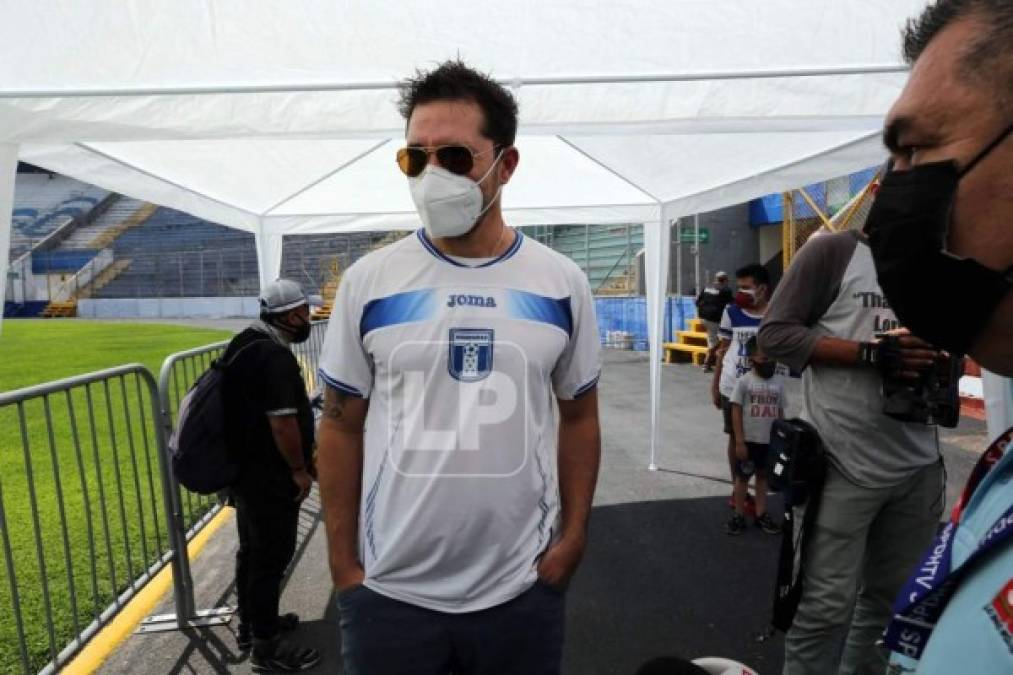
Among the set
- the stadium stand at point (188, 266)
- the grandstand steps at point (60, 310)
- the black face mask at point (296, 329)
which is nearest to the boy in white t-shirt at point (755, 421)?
the black face mask at point (296, 329)

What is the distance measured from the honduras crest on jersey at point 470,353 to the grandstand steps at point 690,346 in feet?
45.6

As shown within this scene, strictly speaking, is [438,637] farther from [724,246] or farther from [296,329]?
[724,246]

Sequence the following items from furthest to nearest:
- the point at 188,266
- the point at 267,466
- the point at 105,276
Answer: the point at 105,276, the point at 188,266, the point at 267,466

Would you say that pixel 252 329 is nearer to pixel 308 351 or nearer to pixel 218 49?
pixel 218 49

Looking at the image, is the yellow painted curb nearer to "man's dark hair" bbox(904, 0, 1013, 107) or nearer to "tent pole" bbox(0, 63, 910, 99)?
"tent pole" bbox(0, 63, 910, 99)

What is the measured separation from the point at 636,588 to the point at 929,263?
321 centimetres

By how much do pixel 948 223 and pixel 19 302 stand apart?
2110 inches

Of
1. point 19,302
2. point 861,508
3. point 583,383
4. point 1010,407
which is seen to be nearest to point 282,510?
point 583,383

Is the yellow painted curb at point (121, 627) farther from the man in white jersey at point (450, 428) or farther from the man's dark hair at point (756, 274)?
the man's dark hair at point (756, 274)

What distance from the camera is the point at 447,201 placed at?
1592 millimetres

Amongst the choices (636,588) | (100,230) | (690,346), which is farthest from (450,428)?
(100,230)

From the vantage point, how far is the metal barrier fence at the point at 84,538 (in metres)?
2.91

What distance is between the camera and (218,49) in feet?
9.23

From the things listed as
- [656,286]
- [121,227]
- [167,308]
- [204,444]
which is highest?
[121,227]
